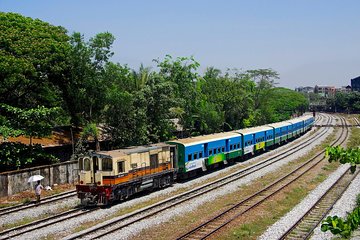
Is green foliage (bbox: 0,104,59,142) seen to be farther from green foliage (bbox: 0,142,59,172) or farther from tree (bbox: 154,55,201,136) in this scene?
tree (bbox: 154,55,201,136)

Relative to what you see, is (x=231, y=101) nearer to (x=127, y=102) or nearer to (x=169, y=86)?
(x=169, y=86)

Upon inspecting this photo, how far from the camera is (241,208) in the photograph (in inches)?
922

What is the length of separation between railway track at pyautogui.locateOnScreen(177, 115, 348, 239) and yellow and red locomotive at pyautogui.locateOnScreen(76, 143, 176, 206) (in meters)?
6.10

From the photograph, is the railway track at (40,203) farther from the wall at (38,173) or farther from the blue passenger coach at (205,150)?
the blue passenger coach at (205,150)

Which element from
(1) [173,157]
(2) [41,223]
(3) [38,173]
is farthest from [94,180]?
(1) [173,157]

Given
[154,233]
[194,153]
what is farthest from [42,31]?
[154,233]

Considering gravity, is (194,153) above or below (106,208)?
above

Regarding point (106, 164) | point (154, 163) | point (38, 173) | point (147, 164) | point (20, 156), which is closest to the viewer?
point (106, 164)

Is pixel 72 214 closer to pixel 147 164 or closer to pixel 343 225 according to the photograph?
pixel 147 164

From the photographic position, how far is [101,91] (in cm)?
3691

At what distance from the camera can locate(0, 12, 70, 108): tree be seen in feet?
97.0

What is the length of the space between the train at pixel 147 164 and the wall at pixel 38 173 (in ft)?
19.1

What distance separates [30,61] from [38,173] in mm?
7934

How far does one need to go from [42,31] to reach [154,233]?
70.3ft
